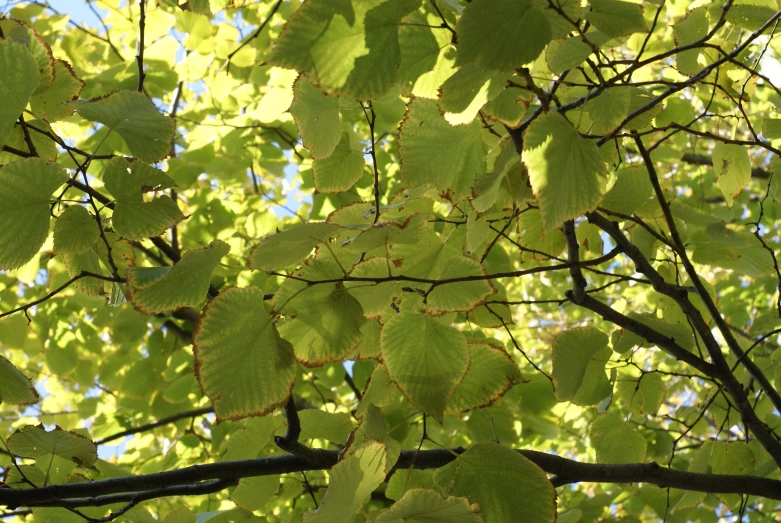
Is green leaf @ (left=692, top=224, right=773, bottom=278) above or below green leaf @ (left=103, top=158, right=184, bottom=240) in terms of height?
above

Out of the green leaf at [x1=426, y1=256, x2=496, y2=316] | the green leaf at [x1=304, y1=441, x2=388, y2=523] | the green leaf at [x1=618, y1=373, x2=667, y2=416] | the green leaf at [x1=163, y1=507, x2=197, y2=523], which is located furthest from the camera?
the green leaf at [x1=618, y1=373, x2=667, y2=416]

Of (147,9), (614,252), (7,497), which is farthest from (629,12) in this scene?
(147,9)

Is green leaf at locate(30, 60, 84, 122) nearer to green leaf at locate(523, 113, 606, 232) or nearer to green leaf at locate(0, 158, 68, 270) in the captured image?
green leaf at locate(0, 158, 68, 270)

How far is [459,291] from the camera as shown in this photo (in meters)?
0.72

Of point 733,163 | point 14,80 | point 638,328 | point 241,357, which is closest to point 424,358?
point 241,357

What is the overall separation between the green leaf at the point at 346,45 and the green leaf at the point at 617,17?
162 millimetres

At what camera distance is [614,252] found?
0.86 m

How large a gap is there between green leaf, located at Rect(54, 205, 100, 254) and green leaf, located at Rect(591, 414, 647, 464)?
2.84 feet

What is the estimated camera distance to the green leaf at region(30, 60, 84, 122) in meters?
0.85

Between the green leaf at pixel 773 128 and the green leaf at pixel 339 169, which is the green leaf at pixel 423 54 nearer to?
the green leaf at pixel 339 169

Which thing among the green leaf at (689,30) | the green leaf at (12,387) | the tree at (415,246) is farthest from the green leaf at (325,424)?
the green leaf at (689,30)

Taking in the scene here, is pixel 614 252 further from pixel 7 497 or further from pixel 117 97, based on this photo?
pixel 7 497

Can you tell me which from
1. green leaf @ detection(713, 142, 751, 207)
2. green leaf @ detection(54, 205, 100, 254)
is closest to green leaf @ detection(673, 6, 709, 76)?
green leaf @ detection(713, 142, 751, 207)

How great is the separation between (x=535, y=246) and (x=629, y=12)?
545mm
